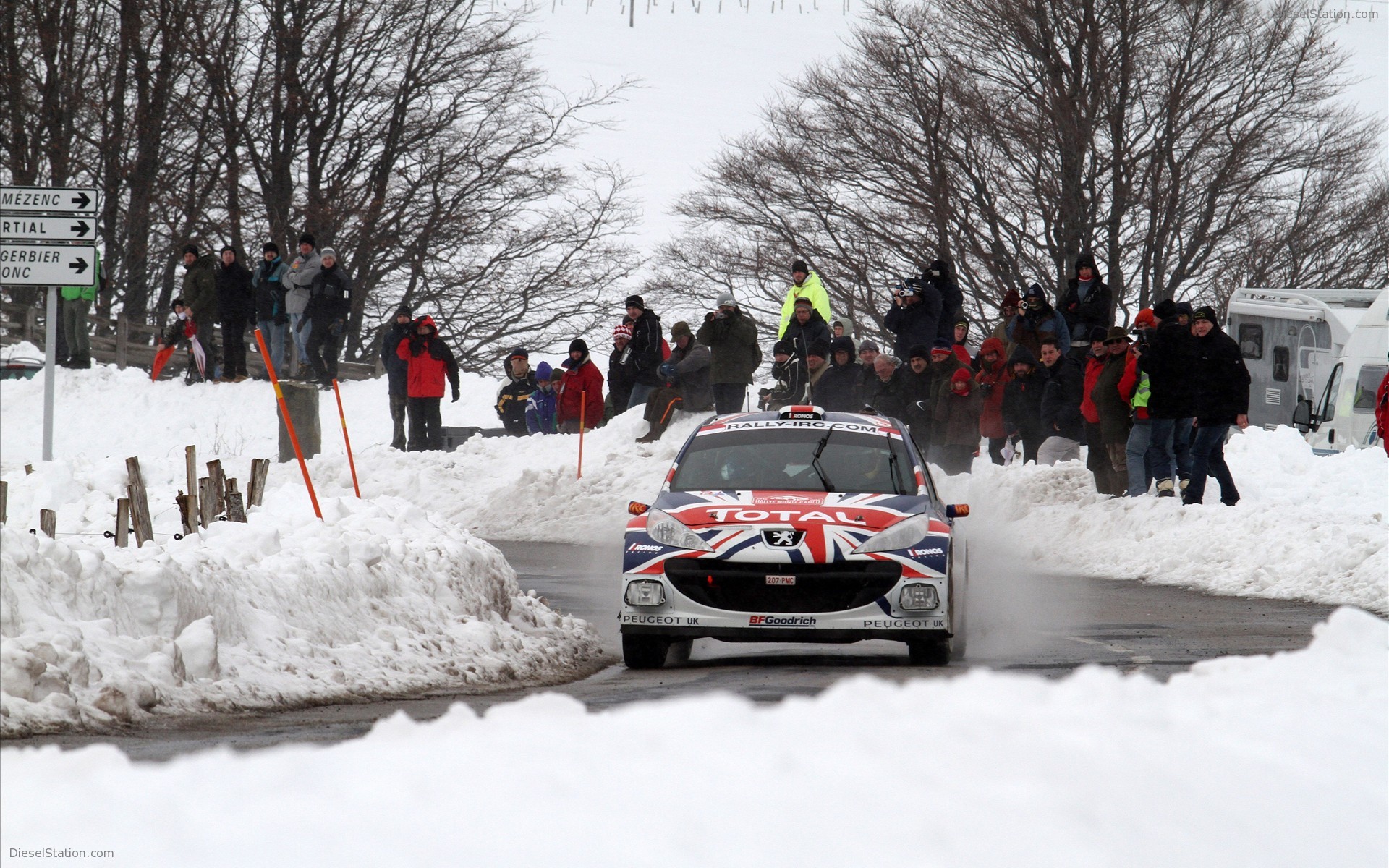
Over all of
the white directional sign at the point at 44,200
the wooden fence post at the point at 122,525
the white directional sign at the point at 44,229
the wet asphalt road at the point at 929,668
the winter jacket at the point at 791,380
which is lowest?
the wet asphalt road at the point at 929,668

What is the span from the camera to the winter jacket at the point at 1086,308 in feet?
68.1

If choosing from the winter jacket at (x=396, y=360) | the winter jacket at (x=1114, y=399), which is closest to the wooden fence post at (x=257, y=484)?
the winter jacket at (x=1114, y=399)

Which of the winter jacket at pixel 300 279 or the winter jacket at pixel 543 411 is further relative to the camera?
the winter jacket at pixel 300 279

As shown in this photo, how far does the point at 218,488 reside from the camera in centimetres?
1151

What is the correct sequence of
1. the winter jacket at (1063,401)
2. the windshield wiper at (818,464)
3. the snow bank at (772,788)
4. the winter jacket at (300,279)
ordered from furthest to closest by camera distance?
the winter jacket at (300,279) → the winter jacket at (1063,401) → the windshield wiper at (818,464) → the snow bank at (772,788)

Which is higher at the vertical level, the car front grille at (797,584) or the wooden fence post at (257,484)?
the wooden fence post at (257,484)

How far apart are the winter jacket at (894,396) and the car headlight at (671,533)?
10407mm

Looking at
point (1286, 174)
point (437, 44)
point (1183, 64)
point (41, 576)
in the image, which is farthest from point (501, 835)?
point (437, 44)

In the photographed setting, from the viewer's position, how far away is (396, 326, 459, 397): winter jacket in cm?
2366

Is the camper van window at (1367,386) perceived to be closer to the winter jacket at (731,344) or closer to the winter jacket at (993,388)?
the winter jacket at (993,388)

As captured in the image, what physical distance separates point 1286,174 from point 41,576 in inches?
1353

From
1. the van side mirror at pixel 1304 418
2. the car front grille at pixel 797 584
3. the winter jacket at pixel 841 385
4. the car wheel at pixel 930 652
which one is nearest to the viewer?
the car front grille at pixel 797 584

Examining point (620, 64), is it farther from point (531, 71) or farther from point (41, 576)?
point (41, 576)

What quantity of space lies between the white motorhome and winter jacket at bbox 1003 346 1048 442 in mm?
6447
